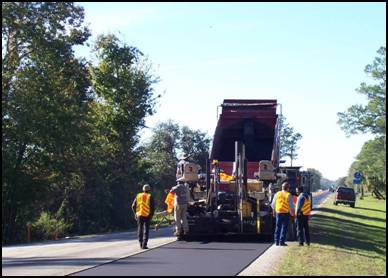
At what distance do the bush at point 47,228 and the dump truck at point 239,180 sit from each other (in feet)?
34.8

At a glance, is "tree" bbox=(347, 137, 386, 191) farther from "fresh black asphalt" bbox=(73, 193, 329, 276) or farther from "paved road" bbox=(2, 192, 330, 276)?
"paved road" bbox=(2, 192, 330, 276)

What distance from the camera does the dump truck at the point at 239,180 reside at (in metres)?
17.2

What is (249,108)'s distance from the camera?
20.6 m

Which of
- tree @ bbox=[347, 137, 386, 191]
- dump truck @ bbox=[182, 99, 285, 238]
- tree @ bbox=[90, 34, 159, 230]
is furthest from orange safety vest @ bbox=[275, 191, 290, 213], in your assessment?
tree @ bbox=[347, 137, 386, 191]

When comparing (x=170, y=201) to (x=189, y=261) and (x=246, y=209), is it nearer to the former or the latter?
(x=246, y=209)

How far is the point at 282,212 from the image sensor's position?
15.9 metres

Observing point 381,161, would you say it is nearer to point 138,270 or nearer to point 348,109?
point 348,109

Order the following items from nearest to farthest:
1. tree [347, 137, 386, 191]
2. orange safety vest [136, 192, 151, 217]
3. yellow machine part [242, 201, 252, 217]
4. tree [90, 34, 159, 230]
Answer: orange safety vest [136, 192, 151, 217]
yellow machine part [242, 201, 252, 217]
tree [90, 34, 159, 230]
tree [347, 137, 386, 191]

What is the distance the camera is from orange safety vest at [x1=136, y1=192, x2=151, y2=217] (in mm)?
15953

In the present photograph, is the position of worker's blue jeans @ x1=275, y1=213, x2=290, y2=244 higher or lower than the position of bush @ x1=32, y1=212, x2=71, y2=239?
higher

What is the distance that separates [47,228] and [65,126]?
498 cm

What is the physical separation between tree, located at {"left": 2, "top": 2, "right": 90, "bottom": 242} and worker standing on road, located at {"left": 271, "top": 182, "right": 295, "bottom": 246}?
1555 cm

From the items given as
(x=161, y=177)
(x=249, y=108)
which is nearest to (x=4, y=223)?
(x=249, y=108)

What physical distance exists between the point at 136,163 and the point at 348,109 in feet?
117
